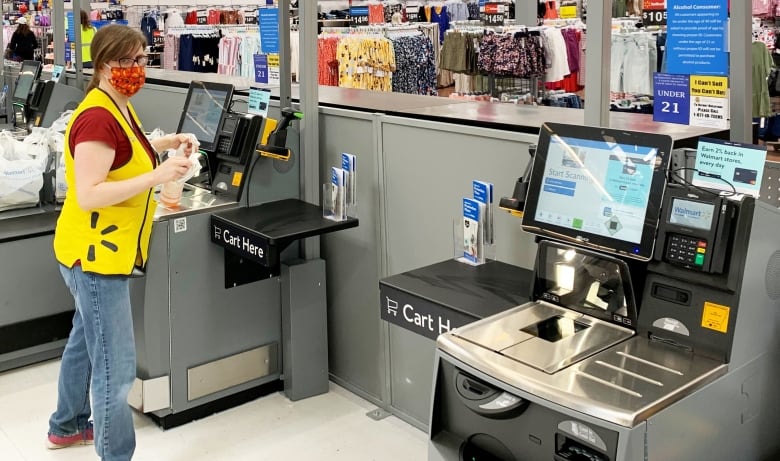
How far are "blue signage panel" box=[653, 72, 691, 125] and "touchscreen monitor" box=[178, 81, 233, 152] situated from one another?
2.02m

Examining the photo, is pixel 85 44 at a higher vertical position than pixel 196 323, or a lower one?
higher

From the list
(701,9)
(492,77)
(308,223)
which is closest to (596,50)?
(701,9)

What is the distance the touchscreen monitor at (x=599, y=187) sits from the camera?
2.05m

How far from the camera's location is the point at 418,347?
11.6 feet

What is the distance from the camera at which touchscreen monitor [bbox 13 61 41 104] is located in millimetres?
6254

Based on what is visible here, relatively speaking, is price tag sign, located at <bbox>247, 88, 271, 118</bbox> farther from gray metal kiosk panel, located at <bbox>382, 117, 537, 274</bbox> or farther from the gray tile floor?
the gray tile floor

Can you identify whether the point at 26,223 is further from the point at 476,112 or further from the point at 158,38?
the point at 158,38

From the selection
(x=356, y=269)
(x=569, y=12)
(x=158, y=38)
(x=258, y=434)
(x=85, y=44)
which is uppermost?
(x=158, y=38)

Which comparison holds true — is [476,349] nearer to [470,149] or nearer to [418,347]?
[470,149]

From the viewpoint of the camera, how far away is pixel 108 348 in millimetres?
2863

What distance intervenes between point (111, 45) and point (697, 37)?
1830 mm

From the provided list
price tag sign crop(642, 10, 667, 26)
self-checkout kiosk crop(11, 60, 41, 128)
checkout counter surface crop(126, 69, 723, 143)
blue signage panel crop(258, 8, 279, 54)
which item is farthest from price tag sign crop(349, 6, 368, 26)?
blue signage panel crop(258, 8, 279, 54)

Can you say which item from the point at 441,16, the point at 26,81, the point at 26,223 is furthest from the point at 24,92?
the point at 441,16

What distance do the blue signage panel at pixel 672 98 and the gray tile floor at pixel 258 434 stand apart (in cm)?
169
